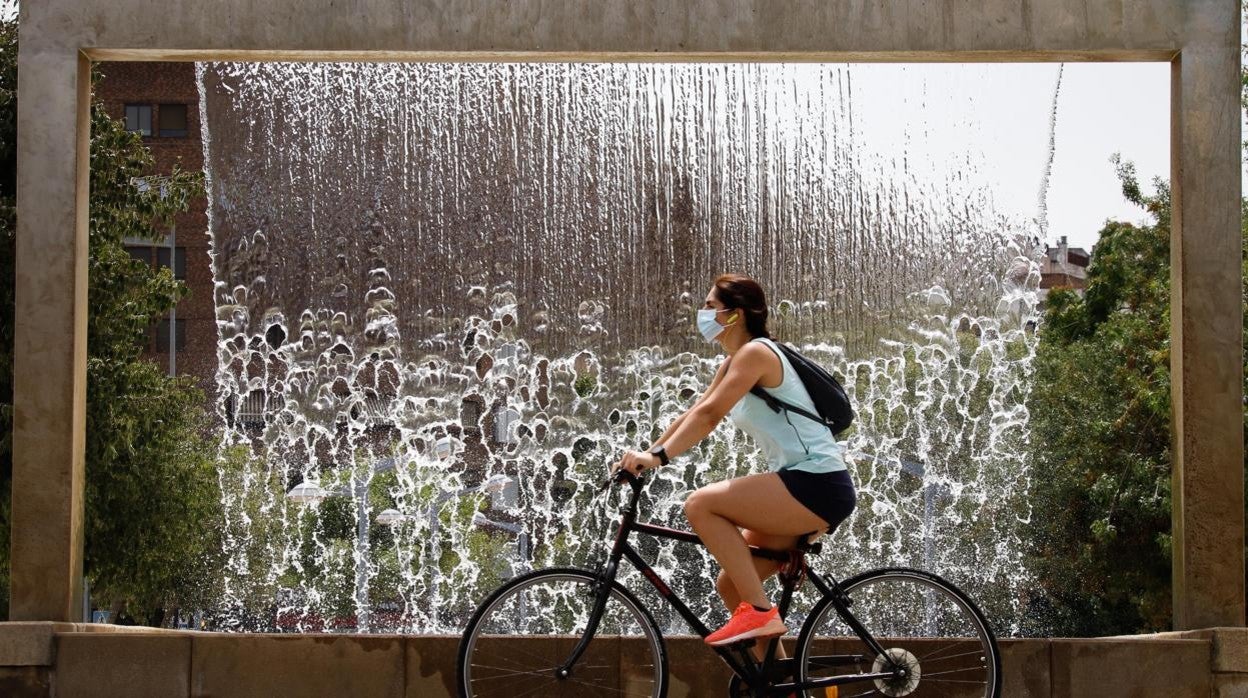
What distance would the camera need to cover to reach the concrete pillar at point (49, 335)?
7.96 meters

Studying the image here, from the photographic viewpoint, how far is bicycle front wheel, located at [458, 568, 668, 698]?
20.3 ft

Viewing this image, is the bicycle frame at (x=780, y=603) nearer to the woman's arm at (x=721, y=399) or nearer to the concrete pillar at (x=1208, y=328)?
the woman's arm at (x=721, y=399)

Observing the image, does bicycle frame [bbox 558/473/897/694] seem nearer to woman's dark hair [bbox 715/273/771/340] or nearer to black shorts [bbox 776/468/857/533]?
black shorts [bbox 776/468/857/533]

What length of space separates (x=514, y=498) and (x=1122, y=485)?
1380 cm

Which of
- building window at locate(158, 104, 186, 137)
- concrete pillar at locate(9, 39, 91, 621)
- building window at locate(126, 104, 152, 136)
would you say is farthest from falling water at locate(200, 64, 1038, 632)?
building window at locate(126, 104, 152, 136)

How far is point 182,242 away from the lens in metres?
58.8

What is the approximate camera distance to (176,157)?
57.0m

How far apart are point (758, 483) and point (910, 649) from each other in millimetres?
1154

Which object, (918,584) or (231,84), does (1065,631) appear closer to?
(231,84)

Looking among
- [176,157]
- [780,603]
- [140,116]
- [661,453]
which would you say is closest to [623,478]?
[661,453]

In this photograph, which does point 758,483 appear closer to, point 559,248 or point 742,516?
point 742,516

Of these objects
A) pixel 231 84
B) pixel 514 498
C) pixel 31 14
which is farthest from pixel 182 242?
pixel 31 14

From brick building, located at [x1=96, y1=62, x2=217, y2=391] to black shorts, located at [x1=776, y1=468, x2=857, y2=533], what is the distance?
5005cm

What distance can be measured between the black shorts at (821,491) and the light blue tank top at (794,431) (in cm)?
3
